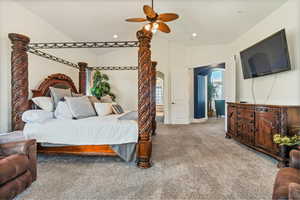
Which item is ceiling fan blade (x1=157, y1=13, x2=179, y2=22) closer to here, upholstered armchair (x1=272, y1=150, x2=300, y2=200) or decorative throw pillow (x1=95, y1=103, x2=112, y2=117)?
decorative throw pillow (x1=95, y1=103, x2=112, y2=117)

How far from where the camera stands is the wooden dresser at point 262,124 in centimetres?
265

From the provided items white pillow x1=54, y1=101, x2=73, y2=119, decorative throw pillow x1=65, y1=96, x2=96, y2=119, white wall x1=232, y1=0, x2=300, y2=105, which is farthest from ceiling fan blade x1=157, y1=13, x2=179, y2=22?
white pillow x1=54, y1=101, x2=73, y2=119

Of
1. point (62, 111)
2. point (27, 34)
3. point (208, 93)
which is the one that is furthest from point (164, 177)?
point (208, 93)

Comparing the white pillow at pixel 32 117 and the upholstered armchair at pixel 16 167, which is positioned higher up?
the white pillow at pixel 32 117

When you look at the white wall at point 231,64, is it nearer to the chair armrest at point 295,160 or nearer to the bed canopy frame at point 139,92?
the chair armrest at point 295,160

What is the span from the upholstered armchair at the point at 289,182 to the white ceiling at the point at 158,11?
330cm

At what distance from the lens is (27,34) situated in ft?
11.5

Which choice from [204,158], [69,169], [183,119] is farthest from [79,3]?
[183,119]

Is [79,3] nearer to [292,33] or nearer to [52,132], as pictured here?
[52,132]

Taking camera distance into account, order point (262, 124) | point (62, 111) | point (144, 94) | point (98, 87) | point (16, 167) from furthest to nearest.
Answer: point (98, 87) < point (62, 111) < point (262, 124) < point (144, 94) < point (16, 167)

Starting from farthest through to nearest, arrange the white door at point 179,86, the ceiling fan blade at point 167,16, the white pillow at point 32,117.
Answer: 1. the white door at point 179,86
2. the ceiling fan blade at point 167,16
3. the white pillow at point 32,117

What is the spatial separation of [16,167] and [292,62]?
4439mm

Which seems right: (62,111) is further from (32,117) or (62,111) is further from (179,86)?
(179,86)

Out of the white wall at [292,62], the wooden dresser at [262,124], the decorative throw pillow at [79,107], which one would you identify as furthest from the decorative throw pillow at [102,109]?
the white wall at [292,62]
